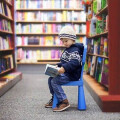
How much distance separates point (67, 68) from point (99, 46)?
1.41m

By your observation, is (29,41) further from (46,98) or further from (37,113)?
(37,113)

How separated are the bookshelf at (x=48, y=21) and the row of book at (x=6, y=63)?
160 centimetres

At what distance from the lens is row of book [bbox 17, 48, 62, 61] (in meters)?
6.98

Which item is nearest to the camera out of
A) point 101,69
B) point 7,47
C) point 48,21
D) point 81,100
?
point 81,100

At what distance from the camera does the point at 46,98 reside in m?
3.59

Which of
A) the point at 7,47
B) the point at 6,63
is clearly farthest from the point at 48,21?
the point at 6,63

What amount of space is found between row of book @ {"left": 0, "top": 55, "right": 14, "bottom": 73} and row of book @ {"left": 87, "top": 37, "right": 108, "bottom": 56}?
1.50 metres

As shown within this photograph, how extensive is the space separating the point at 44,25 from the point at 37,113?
4.42 meters

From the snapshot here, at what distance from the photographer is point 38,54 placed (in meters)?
7.02

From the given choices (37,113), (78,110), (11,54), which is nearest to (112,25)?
(78,110)

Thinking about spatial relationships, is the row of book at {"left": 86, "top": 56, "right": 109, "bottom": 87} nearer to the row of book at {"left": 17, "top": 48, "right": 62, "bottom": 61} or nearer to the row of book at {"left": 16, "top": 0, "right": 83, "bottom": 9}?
the row of book at {"left": 17, "top": 48, "right": 62, "bottom": 61}

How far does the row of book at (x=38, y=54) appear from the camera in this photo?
698 cm

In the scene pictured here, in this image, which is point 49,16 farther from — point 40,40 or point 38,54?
point 38,54

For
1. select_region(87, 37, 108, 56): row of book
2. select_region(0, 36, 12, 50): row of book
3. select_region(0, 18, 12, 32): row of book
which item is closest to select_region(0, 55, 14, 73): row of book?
select_region(0, 36, 12, 50): row of book
